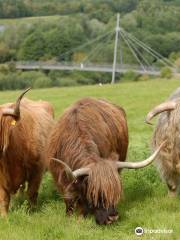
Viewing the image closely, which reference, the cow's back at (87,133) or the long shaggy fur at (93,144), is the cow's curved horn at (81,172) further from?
the cow's back at (87,133)

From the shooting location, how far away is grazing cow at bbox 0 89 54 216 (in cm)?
933

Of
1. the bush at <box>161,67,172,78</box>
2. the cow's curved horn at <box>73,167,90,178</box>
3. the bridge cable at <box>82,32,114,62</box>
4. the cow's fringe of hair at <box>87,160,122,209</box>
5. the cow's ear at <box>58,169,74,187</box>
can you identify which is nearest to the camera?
the cow's fringe of hair at <box>87,160,122,209</box>

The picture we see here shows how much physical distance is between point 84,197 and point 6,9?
531 feet

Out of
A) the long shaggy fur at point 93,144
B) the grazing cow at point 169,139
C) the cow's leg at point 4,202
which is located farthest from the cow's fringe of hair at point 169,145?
the cow's leg at point 4,202

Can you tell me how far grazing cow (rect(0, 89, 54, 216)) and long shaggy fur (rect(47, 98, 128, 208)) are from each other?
1.72 feet

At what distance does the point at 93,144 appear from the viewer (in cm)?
909

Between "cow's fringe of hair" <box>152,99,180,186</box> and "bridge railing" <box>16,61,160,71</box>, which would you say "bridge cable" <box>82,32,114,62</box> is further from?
"cow's fringe of hair" <box>152,99,180,186</box>

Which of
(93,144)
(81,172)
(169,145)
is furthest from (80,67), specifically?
(81,172)

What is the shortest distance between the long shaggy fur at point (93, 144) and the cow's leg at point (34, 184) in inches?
35.2

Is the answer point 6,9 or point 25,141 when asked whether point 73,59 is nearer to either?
point 6,9

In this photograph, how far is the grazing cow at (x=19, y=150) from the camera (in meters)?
9.33

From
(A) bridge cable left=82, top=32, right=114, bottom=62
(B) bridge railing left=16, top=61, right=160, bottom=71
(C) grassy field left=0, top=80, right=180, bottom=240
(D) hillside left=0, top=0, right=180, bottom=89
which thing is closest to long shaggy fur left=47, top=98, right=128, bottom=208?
(C) grassy field left=0, top=80, right=180, bottom=240

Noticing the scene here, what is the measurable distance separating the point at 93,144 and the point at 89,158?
383mm

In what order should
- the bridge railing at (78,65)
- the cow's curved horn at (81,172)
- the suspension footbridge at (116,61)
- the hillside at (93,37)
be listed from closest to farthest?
the cow's curved horn at (81,172)
the suspension footbridge at (116,61)
the bridge railing at (78,65)
the hillside at (93,37)
